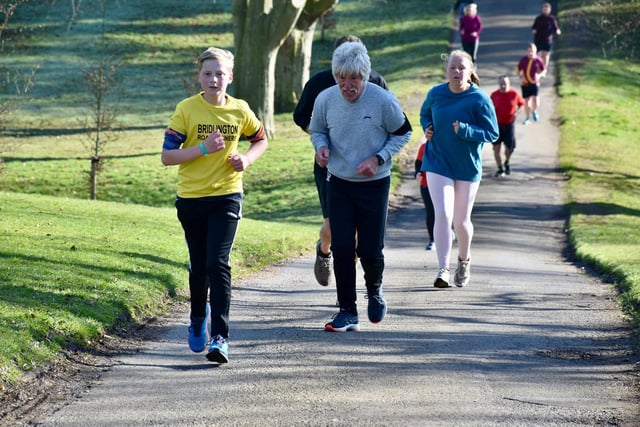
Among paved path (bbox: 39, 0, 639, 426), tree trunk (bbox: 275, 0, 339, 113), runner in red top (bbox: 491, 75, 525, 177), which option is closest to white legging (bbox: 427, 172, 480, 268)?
paved path (bbox: 39, 0, 639, 426)

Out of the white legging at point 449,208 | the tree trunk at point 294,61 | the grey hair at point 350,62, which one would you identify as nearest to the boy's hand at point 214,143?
the grey hair at point 350,62

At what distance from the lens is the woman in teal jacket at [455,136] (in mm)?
10086

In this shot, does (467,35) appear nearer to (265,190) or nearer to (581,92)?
(581,92)

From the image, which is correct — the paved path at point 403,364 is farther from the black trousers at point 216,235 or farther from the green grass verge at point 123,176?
the green grass verge at point 123,176

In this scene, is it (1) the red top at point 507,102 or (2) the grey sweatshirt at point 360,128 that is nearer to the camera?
(2) the grey sweatshirt at point 360,128

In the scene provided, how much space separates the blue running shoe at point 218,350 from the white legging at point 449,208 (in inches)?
148

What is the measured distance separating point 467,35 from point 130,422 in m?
28.2

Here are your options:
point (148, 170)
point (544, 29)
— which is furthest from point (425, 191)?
point (544, 29)

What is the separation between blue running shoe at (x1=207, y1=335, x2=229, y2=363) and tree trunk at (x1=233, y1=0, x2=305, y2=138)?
2021cm

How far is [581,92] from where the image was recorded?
33219 mm

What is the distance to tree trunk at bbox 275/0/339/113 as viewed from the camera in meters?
30.6

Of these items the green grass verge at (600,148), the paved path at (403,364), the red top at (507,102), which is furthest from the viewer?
the red top at (507,102)

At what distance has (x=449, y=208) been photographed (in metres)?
10.4

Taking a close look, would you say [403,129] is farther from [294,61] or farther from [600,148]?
[294,61]
